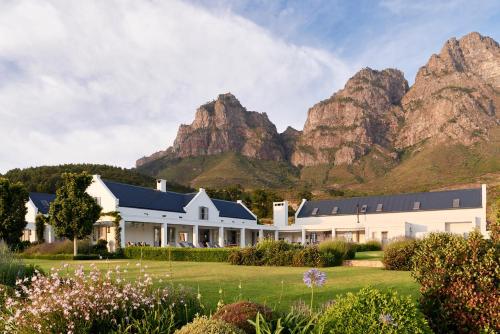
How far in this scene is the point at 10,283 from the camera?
1065 cm

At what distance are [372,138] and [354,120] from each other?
12976 millimetres

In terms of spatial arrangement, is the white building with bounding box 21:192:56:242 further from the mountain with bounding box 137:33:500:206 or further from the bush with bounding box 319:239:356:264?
the mountain with bounding box 137:33:500:206

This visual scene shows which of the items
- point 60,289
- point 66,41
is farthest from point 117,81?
point 60,289

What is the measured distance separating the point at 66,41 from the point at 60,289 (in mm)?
14345

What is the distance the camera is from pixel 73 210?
102 feet

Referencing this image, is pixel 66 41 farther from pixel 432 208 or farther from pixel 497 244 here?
pixel 432 208

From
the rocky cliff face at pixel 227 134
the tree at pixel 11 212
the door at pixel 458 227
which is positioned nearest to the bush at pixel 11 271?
the tree at pixel 11 212

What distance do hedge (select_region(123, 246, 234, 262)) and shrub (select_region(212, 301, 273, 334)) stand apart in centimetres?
2011

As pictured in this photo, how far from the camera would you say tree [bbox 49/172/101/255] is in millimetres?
30984

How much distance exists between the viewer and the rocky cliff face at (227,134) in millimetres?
156750

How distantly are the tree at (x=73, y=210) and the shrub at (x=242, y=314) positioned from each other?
27.3m

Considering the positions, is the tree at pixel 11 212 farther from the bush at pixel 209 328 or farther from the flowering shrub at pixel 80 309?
the bush at pixel 209 328

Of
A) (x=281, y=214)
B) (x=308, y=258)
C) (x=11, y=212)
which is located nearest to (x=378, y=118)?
(x=281, y=214)

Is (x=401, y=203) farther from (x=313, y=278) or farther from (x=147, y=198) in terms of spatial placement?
(x=313, y=278)
